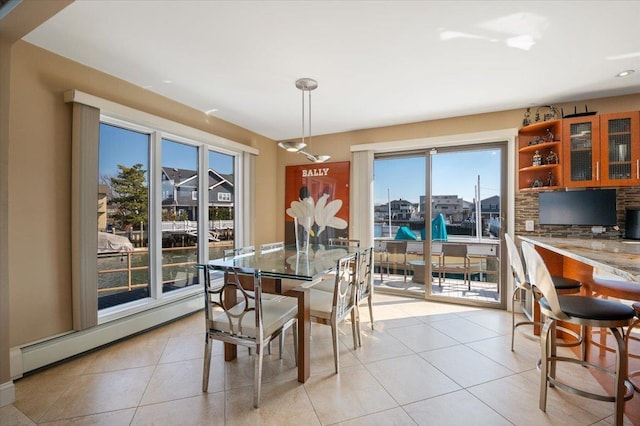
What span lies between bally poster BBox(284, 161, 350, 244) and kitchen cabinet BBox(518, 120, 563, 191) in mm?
2360

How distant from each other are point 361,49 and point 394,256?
318cm

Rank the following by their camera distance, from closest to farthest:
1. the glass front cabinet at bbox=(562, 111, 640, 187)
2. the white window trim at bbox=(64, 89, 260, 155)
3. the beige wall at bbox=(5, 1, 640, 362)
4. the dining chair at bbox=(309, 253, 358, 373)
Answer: the beige wall at bbox=(5, 1, 640, 362)
the dining chair at bbox=(309, 253, 358, 373)
the white window trim at bbox=(64, 89, 260, 155)
the glass front cabinet at bbox=(562, 111, 640, 187)

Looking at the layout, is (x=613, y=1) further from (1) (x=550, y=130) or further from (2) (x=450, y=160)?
(2) (x=450, y=160)

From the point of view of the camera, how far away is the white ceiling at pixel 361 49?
1894mm

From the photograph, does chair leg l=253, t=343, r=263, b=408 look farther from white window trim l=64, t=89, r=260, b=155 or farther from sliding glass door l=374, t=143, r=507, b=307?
sliding glass door l=374, t=143, r=507, b=307

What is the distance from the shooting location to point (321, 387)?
2127 mm

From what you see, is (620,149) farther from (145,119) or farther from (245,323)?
(145,119)

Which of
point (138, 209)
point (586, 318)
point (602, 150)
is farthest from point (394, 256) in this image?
point (138, 209)

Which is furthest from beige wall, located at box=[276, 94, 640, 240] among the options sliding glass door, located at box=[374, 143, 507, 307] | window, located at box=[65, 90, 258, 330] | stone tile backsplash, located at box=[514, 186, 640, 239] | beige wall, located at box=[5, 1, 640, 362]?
beige wall, located at box=[5, 1, 640, 362]

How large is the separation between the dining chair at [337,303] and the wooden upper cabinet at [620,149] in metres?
2.87

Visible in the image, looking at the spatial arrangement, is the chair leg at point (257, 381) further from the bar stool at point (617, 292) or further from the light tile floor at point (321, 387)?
the bar stool at point (617, 292)

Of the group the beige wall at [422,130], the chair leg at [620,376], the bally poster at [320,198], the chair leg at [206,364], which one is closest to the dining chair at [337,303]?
the chair leg at [206,364]

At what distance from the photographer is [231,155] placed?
4480mm

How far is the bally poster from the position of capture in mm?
4754
